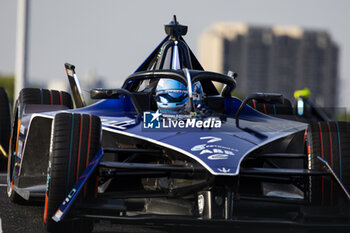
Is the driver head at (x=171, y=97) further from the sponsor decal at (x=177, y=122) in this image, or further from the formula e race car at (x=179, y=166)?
the sponsor decal at (x=177, y=122)

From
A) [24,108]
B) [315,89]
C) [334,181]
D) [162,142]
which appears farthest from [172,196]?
[315,89]

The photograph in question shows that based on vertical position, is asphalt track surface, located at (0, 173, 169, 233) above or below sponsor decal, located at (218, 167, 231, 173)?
below

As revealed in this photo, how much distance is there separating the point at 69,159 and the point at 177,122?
1.12 m

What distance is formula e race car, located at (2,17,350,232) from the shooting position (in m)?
4.80

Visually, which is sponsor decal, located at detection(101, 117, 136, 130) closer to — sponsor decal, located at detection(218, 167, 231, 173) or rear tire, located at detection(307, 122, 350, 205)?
sponsor decal, located at detection(218, 167, 231, 173)

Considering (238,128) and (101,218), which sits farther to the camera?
(238,128)

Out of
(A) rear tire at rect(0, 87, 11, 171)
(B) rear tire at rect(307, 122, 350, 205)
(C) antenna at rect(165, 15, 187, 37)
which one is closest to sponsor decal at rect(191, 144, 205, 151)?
(B) rear tire at rect(307, 122, 350, 205)

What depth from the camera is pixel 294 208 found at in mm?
5191

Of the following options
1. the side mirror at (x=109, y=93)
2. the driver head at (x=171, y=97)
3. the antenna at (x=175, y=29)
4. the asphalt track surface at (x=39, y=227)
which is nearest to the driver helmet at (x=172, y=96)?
the driver head at (x=171, y=97)

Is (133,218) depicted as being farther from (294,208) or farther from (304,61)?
(304,61)

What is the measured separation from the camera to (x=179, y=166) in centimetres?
502

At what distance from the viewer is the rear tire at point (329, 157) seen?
17.3ft

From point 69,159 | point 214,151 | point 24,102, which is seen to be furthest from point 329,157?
point 24,102

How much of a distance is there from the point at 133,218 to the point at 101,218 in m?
0.23
